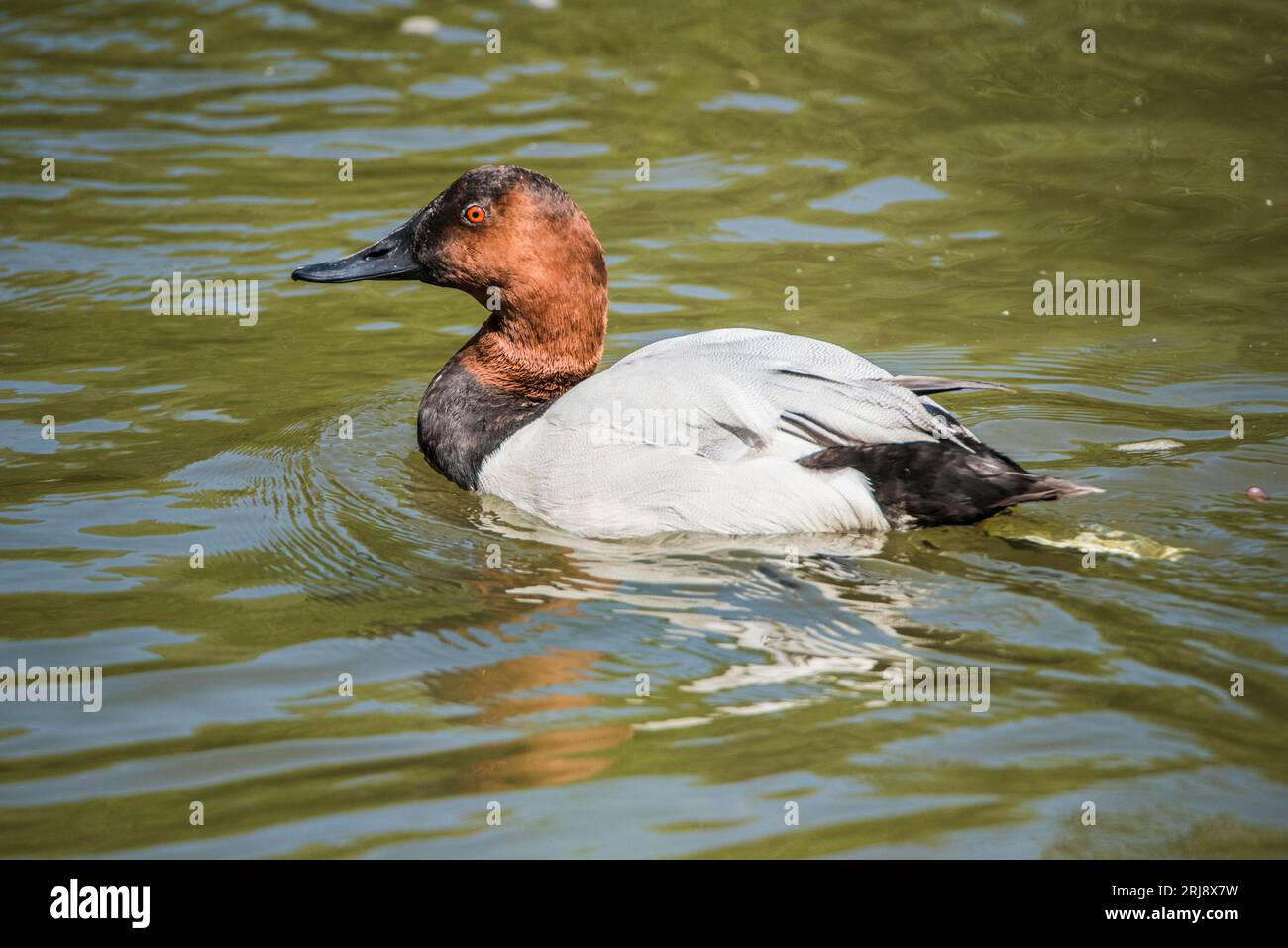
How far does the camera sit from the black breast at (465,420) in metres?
5.87

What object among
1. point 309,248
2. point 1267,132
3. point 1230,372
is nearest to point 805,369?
point 1230,372

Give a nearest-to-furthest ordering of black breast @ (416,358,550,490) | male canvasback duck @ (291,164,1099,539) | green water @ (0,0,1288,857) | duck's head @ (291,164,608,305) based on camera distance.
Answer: green water @ (0,0,1288,857) < male canvasback duck @ (291,164,1099,539) < black breast @ (416,358,550,490) < duck's head @ (291,164,608,305)

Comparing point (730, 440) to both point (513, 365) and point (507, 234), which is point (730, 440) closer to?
point (513, 365)

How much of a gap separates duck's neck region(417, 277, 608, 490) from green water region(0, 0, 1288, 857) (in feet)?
0.85

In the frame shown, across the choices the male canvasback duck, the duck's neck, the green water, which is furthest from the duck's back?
the duck's neck

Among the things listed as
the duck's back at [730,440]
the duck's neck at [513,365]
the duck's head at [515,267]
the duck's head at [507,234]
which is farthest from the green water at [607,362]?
the duck's head at [507,234]

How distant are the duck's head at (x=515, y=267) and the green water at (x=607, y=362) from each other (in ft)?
2.34

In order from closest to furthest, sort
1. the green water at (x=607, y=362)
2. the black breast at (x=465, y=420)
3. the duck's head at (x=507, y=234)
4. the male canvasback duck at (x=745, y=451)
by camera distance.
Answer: the green water at (x=607, y=362)
the male canvasback duck at (x=745, y=451)
the black breast at (x=465, y=420)
the duck's head at (x=507, y=234)

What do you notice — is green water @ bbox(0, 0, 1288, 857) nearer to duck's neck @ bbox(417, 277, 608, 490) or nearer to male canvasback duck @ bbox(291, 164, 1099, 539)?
male canvasback duck @ bbox(291, 164, 1099, 539)

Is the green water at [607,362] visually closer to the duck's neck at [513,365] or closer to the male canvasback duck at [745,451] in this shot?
the male canvasback duck at [745,451]

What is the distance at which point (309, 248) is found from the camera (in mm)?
8594

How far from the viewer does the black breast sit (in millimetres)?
5871

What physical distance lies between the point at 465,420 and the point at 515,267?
0.65 metres
